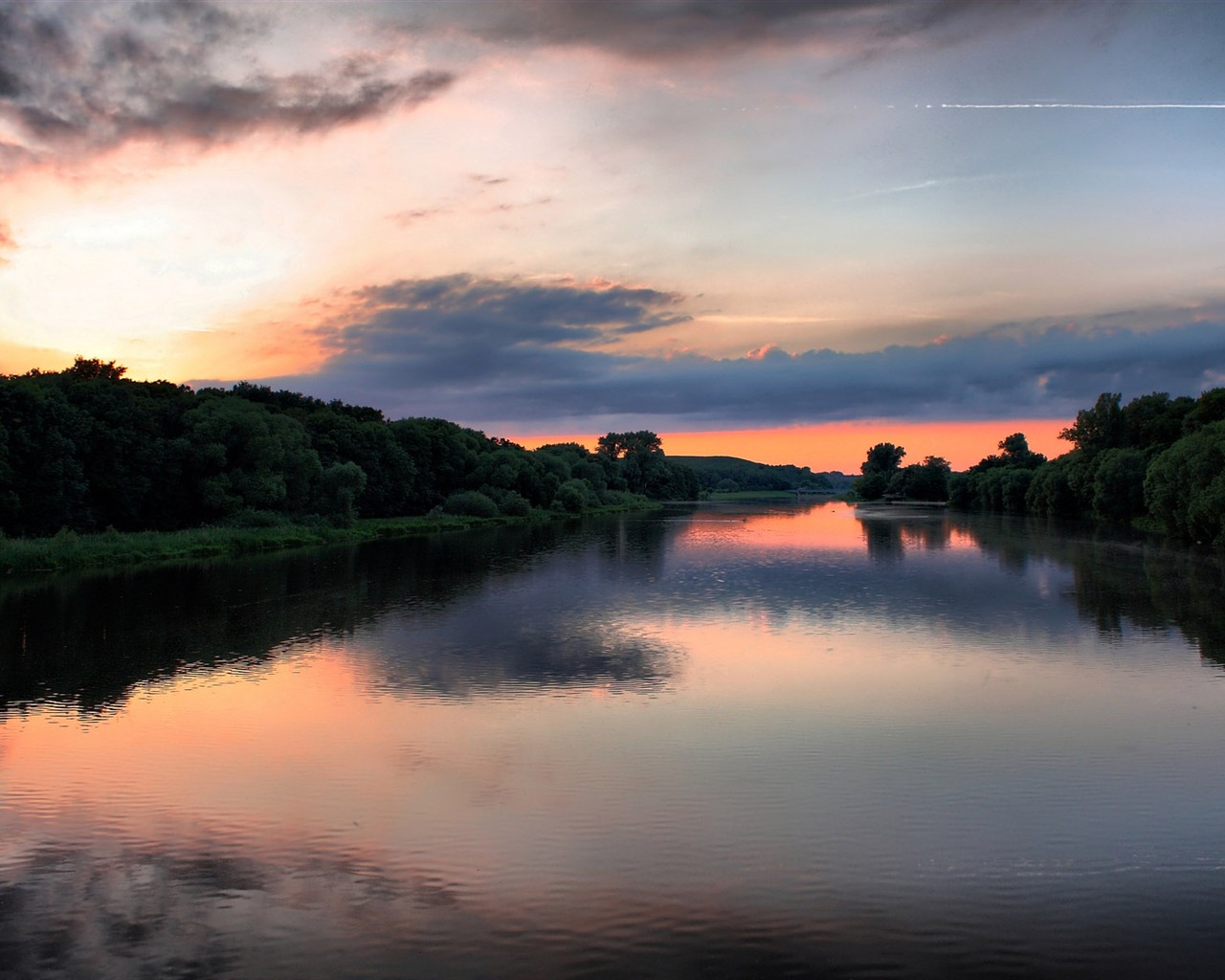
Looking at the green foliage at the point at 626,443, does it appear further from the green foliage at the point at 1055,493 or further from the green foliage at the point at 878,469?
the green foliage at the point at 1055,493

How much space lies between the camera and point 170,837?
880 cm

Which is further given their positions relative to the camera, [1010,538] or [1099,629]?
[1010,538]

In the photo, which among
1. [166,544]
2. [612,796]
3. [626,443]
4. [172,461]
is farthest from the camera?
[626,443]

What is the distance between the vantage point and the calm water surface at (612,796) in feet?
22.1

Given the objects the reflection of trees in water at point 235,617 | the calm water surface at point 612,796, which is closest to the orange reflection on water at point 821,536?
the reflection of trees in water at point 235,617

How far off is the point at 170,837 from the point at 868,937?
6250mm

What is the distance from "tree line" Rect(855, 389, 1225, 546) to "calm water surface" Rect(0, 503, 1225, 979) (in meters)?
31.7

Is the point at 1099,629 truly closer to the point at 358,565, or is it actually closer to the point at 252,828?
the point at 252,828

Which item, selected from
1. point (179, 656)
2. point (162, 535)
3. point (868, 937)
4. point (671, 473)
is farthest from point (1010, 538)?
point (671, 473)

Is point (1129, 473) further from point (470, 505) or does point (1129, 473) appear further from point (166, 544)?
point (166, 544)

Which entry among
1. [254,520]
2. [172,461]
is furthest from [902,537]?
[172,461]

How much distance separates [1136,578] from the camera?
109 feet

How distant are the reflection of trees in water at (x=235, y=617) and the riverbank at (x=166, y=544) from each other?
94.5 inches

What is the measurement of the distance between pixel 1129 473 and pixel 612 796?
→ 76.0 meters
